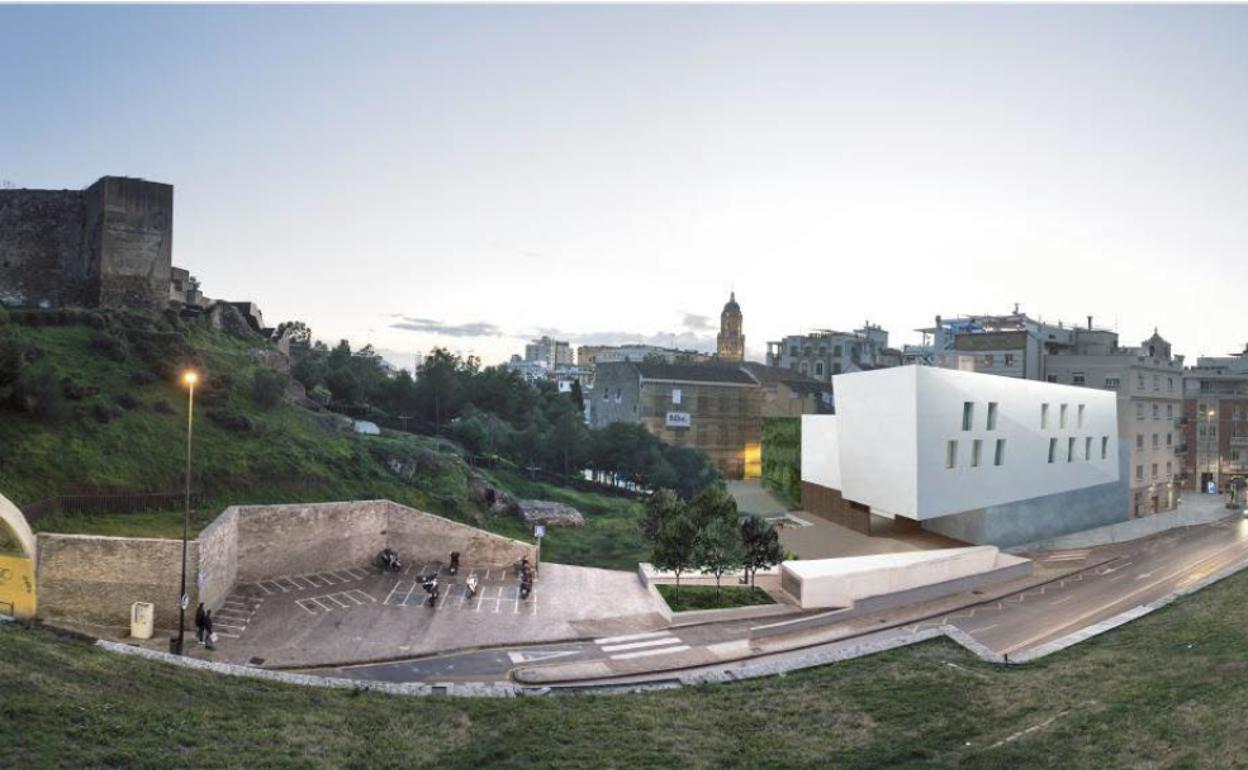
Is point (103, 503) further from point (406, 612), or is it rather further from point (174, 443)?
point (406, 612)

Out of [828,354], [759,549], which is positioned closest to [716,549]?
[759,549]

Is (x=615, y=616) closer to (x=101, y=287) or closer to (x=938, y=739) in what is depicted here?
(x=938, y=739)

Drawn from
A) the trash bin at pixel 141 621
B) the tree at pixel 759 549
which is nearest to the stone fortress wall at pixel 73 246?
the trash bin at pixel 141 621

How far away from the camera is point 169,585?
74.2ft

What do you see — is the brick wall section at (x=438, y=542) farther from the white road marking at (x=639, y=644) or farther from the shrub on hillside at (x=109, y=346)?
the shrub on hillside at (x=109, y=346)

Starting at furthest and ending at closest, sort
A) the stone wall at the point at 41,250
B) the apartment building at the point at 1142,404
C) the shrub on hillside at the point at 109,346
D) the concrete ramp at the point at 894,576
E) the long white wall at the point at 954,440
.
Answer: the apartment building at the point at 1142,404, the stone wall at the point at 41,250, the shrub on hillside at the point at 109,346, the long white wall at the point at 954,440, the concrete ramp at the point at 894,576

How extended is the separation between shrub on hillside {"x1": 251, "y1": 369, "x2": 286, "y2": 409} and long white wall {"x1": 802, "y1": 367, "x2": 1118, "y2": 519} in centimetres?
2956

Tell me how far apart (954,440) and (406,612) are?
80.6ft

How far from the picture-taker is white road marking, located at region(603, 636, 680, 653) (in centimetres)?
2287

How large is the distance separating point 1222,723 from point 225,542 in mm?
26682

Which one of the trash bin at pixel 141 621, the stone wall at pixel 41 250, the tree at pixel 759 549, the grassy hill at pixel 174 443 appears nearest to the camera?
the trash bin at pixel 141 621

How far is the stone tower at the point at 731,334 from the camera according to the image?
139375 mm

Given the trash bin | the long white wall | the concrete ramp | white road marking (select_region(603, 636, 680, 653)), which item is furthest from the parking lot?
the long white wall

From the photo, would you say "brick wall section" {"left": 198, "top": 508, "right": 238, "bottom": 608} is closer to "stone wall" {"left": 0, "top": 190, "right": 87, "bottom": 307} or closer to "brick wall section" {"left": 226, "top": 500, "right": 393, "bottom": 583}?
"brick wall section" {"left": 226, "top": 500, "right": 393, "bottom": 583}
